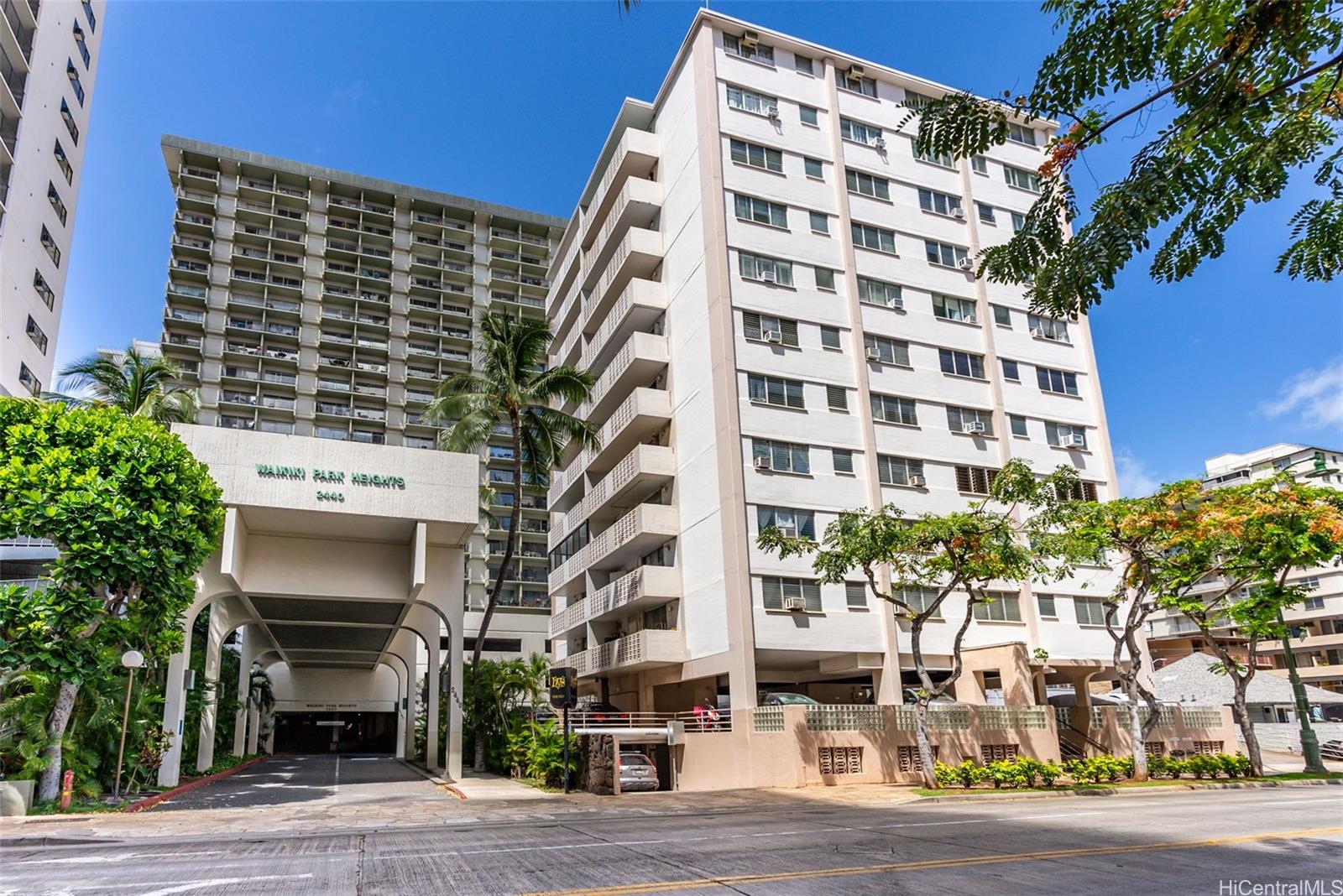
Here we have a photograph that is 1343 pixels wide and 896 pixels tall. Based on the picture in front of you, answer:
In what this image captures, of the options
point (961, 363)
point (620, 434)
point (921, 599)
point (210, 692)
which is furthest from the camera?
point (620, 434)

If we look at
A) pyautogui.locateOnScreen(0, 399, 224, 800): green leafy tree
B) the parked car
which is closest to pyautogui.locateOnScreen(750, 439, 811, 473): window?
the parked car

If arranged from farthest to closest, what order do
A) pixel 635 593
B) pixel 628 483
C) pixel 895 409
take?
pixel 628 483
pixel 895 409
pixel 635 593

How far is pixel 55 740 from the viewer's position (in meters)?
19.5

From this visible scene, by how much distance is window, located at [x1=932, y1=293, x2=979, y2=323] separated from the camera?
3878cm

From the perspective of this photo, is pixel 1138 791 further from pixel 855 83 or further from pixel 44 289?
pixel 44 289

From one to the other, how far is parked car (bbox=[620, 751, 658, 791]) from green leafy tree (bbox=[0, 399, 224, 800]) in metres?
12.6

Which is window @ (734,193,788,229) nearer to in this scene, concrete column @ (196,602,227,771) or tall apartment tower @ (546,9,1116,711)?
tall apartment tower @ (546,9,1116,711)

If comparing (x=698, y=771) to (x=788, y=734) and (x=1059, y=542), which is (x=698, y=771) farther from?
(x=1059, y=542)

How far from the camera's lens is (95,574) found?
1920 cm

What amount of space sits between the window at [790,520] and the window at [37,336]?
38390mm

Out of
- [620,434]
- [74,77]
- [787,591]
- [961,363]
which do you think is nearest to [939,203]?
[961,363]

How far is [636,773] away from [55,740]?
46.7 ft

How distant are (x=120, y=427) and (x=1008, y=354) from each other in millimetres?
33845

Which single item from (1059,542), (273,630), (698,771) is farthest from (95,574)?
(273,630)
